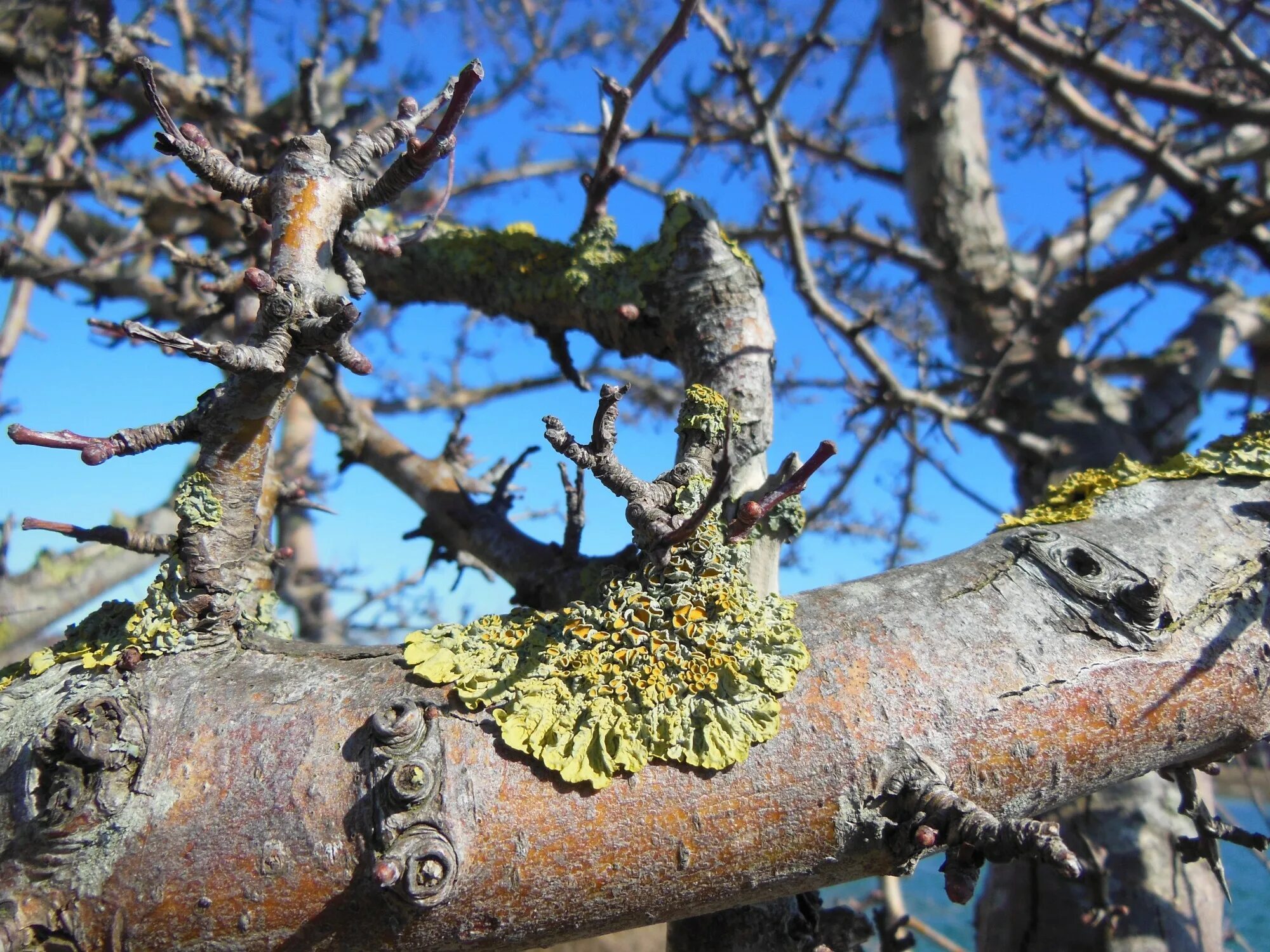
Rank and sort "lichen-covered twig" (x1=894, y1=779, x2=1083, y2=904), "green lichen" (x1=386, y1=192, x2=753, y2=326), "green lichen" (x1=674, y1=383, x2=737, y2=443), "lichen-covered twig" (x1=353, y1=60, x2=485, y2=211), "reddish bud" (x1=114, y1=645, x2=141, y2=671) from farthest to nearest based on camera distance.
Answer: "green lichen" (x1=386, y1=192, x2=753, y2=326) → "green lichen" (x1=674, y1=383, x2=737, y2=443) → "reddish bud" (x1=114, y1=645, x2=141, y2=671) → "lichen-covered twig" (x1=353, y1=60, x2=485, y2=211) → "lichen-covered twig" (x1=894, y1=779, x2=1083, y2=904)

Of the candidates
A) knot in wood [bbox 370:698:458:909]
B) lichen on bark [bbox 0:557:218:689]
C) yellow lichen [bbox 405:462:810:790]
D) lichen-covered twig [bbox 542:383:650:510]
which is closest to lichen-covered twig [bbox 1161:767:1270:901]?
yellow lichen [bbox 405:462:810:790]

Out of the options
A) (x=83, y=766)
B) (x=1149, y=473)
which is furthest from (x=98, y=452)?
(x=1149, y=473)

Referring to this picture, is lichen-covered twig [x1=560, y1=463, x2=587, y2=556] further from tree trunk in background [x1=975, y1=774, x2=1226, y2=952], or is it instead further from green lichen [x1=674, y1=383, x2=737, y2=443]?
tree trunk in background [x1=975, y1=774, x2=1226, y2=952]

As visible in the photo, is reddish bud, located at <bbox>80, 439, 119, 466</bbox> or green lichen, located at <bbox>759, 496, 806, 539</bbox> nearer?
reddish bud, located at <bbox>80, 439, 119, 466</bbox>

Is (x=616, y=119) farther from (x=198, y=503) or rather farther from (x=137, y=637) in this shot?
(x=137, y=637)

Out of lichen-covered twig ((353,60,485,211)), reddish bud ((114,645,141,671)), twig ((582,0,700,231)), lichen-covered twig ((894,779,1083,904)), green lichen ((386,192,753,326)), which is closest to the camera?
lichen-covered twig ((894,779,1083,904))

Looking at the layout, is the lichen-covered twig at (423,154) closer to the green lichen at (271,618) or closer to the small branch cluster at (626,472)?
the small branch cluster at (626,472)

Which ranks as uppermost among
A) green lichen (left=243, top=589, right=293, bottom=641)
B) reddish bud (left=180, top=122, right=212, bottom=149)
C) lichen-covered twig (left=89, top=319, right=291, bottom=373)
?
reddish bud (left=180, top=122, right=212, bottom=149)
